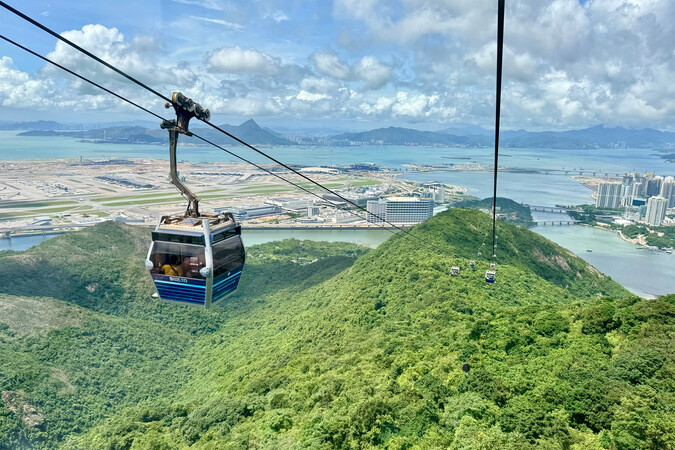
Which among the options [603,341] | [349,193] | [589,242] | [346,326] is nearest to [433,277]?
[346,326]

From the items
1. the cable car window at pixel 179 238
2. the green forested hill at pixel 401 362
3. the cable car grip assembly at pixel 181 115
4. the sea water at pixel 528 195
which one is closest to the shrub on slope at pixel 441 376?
the green forested hill at pixel 401 362

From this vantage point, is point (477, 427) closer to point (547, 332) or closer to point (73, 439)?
point (547, 332)

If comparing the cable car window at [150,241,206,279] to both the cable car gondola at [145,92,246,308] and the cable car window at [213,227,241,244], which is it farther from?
the cable car window at [213,227,241,244]

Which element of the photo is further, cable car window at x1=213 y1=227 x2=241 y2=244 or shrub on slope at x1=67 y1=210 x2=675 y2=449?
shrub on slope at x1=67 y1=210 x2=675 y2=449

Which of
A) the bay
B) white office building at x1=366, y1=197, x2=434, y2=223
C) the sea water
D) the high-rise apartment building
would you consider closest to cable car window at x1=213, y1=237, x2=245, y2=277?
the bay

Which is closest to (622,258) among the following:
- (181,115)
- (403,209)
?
(403,209)

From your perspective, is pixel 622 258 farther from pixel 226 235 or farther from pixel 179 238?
pixel 179 238
